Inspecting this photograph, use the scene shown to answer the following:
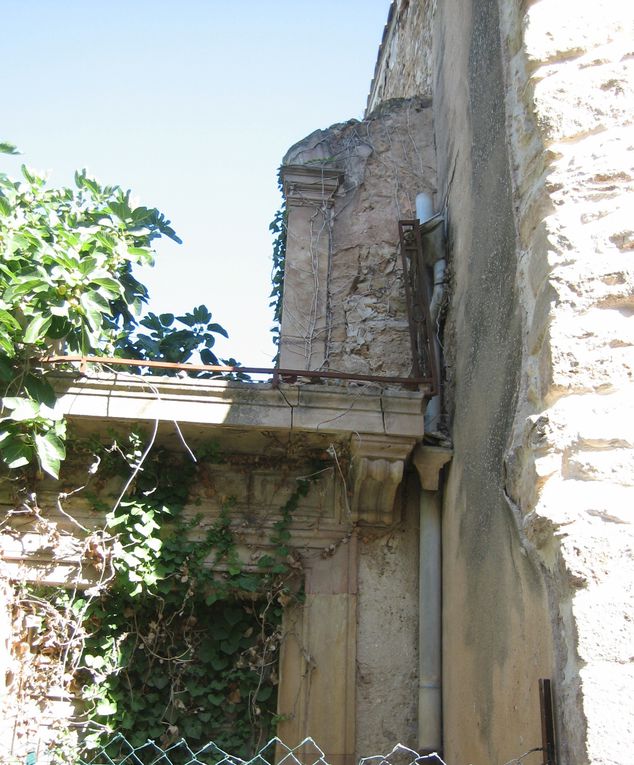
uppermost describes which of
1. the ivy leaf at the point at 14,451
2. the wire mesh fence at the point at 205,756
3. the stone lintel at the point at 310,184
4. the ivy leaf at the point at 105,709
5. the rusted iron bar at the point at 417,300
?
the stone lintel at the point at 310,184

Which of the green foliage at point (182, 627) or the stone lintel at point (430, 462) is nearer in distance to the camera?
the green foliage at point (182, 627)

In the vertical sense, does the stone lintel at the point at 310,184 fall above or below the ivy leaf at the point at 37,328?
above

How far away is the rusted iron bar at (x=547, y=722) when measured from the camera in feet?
9.37

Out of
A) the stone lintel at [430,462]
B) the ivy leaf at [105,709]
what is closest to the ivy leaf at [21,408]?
the ivy leaf at [105,709]

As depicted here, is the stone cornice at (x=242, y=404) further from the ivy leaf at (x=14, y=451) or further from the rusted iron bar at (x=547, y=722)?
the rusted iron bar at (x=547, y=722)

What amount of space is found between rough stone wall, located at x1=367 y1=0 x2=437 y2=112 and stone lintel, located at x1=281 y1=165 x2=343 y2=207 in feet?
4.15

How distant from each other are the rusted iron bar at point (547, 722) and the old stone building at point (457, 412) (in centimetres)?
2

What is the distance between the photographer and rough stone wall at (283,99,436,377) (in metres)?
5.66

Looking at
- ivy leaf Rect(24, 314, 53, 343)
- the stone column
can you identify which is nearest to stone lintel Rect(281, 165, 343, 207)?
the stone column

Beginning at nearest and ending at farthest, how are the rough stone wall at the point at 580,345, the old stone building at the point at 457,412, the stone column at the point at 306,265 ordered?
the rough stone wall at the point at 580,345, the old stone building at the point at 457,412, the stone column at the point at 306,265

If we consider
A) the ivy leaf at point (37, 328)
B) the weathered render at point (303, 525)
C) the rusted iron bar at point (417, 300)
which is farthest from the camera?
the rusted iron bar at point (417, 300)

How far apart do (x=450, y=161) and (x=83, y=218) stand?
223cm

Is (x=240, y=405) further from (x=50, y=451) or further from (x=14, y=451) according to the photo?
(x=14, y=451)

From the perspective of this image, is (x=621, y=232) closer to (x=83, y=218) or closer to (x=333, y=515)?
(x=333, y=515)
